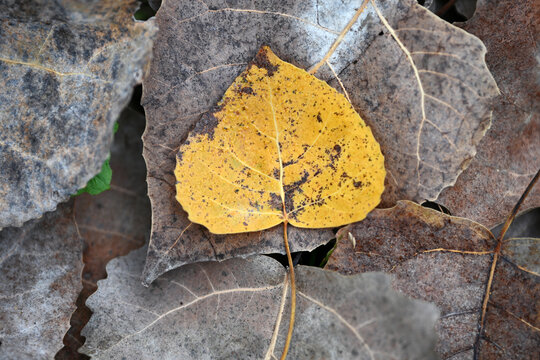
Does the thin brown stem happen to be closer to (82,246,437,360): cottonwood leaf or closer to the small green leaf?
(82,246,437,360): cottonwood leaf

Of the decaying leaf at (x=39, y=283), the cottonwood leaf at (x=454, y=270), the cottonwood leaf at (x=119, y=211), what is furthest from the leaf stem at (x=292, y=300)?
the decaying leaf at (x=39, y=283)

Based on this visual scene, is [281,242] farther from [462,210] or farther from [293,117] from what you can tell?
[462,210]

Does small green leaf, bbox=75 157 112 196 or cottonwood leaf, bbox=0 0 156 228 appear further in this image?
small green leaf, bbox=75 157 112 196

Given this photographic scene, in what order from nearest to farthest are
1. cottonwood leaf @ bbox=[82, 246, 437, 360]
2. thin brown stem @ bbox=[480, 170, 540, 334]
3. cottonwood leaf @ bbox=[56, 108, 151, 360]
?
cottonwood leaf @ bbox=[82, 246, 437, 360] → thin brown stem @ bbox=[480, 170, 540, 334] → cottonwood leaf @ bbox=[56, 108, 151, 360]

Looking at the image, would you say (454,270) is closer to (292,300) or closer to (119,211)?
(292,300)

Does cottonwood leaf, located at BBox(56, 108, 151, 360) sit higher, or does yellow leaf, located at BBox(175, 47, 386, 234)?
yellow leaf, located at BBox(175, 47, 386, 234)

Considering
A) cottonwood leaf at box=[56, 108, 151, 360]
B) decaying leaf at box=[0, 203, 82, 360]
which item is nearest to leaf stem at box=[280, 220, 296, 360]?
cottonwood leaf at box=[56, 108, 151, 360]

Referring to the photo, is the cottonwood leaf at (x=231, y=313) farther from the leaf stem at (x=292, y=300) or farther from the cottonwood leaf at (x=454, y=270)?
the cottonwood leaf at (x=454, y=270)
